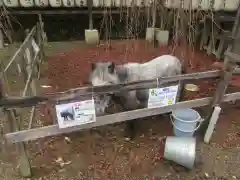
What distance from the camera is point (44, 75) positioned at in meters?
5.13

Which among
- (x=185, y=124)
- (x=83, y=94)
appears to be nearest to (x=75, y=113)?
(x=83, y=94)

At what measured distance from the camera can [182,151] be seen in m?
2.89

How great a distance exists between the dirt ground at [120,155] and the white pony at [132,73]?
38 centimetres

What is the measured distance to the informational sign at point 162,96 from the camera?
2.67 m

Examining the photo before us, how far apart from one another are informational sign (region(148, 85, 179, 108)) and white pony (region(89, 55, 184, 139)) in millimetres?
596

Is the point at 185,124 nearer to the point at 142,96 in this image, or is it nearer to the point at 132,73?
the point at 142,96

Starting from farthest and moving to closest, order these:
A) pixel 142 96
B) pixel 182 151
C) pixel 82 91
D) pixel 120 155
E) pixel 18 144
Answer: pixel 142 96 < pixel 120 155 < pixel 182 151 < pixel 18 144 < pixel 82 91

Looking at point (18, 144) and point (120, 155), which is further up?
point (18, 144)

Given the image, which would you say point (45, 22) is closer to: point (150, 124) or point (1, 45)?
point (1, 45)

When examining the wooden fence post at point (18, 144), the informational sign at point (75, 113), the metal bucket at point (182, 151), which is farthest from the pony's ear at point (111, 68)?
the wooden fence post at point (18, 144)

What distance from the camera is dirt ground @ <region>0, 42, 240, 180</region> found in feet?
9.45

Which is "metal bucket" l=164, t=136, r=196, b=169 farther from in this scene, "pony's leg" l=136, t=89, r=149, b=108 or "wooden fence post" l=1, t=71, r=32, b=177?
"wooden fence post" l=1, t=71, r=32, b=177

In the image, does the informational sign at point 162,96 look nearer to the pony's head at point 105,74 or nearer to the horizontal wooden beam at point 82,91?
the horizontal wooden beam at point 82,91

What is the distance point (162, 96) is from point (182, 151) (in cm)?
74
